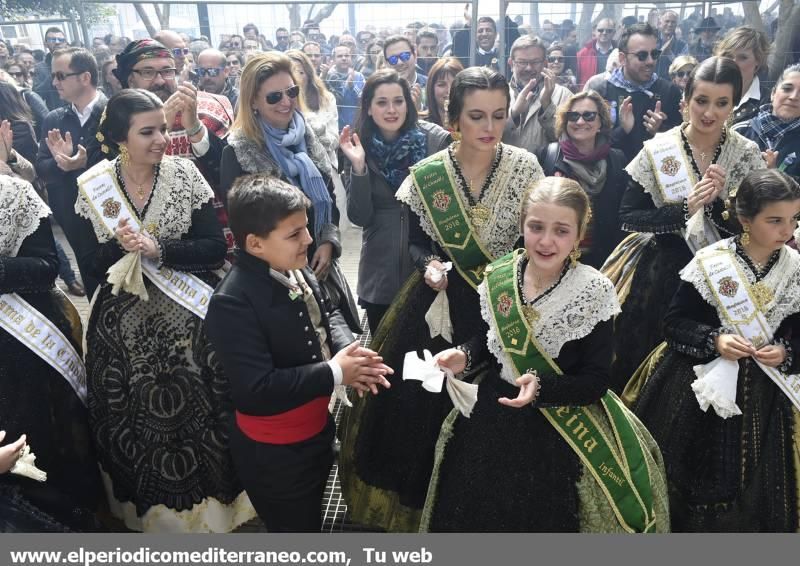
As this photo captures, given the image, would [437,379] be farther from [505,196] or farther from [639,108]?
[639,108]

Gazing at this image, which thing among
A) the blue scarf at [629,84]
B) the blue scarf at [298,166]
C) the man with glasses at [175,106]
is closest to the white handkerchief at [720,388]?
the blue scarf at [298,166]

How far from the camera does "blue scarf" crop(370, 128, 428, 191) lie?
359cm

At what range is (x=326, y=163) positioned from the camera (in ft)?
12.2

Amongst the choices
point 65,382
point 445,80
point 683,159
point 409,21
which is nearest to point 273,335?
point 65,382

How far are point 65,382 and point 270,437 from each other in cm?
107

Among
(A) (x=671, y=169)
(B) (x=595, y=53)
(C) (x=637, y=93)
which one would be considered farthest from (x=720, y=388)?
(B) (x=595, y=53)

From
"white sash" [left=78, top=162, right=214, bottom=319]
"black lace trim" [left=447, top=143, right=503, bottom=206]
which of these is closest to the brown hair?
"black lace trim" [left=447, top=143, right=503, bottom=206]

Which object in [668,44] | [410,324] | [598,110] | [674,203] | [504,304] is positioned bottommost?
[410,324]

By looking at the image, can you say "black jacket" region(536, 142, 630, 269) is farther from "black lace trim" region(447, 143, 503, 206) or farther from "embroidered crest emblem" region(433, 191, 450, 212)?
"embroidered crest emblem" region(433, 191, 450, 212)

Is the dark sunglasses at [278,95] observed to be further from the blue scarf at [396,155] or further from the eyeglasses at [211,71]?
the eyeglasses at [211,71]

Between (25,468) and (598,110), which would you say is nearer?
(25,468)

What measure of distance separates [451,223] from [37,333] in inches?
64.5

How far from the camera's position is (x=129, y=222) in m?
2.86

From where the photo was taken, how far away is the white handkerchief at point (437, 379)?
7.22 ft
